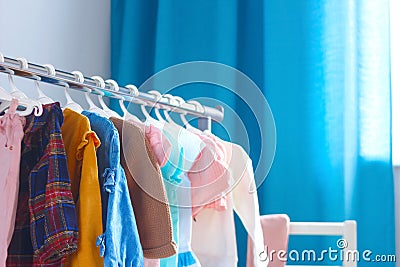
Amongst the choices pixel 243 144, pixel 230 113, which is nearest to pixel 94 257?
pixel 243 144

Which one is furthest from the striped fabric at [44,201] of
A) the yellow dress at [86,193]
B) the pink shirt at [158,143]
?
the pink shirt at [158,143]

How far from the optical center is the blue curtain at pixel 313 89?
6.73ft

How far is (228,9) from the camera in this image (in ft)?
7.35

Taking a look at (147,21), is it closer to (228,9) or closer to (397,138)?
(228,9)

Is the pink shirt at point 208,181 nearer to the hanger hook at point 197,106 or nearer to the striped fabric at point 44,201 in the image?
the hanger hook at point 197,106

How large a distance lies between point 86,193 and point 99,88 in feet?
1.01

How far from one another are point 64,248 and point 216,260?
524 millimetres

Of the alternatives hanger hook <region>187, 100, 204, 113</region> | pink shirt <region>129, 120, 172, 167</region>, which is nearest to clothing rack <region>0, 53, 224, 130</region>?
hanger hook <region>187, 100, 204, 113</region>

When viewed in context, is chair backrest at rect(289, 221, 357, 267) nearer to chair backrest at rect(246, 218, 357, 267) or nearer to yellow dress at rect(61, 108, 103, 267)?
chair backrest at rect(246, 218, 357, 267)

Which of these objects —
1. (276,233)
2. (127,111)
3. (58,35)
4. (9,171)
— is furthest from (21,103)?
(58,35)

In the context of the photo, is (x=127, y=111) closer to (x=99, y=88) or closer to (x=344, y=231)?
(x=99, y=88)

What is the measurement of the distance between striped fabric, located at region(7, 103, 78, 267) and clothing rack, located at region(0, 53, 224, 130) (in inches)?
3.5

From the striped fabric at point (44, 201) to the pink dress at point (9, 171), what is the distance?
28mm

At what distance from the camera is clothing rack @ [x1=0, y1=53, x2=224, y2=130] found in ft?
4.07
